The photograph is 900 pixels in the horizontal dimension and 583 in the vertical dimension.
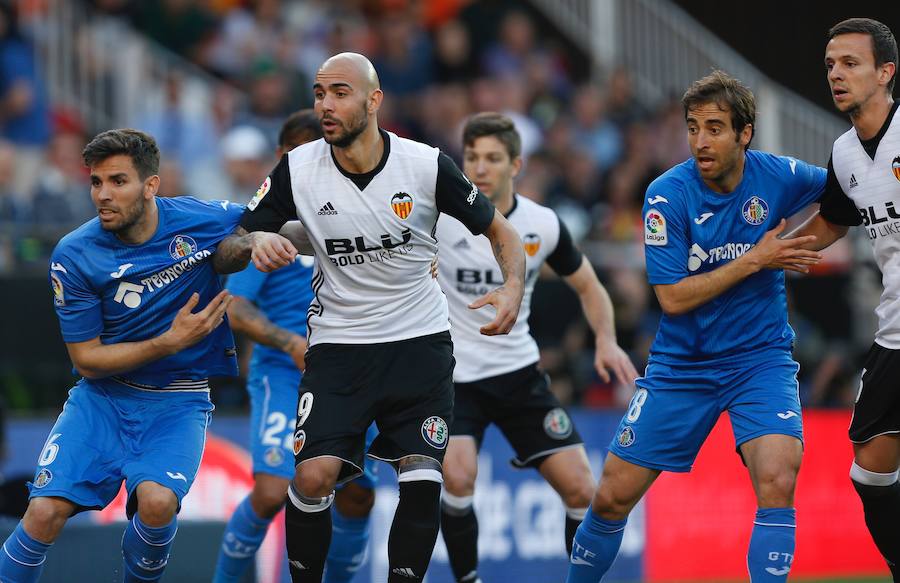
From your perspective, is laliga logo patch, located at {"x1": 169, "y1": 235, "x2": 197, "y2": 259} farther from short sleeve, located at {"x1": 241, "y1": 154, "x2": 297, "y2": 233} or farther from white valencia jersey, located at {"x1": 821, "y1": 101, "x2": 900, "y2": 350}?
white valencia jersey, located at {"x1": 821, "y1": 101, "x2": 900, "y2": 350}

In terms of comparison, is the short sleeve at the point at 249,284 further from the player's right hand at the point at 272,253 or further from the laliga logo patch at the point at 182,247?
the player's right hand at the point at 272,253

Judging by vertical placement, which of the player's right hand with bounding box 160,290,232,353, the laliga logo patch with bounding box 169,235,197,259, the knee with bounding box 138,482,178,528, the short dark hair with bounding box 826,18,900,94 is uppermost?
the short dark hair with bounding box 826,18,900,94

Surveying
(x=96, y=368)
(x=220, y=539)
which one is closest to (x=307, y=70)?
(x=220, y=539)

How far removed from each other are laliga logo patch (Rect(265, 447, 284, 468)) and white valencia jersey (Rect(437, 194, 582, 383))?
119cm

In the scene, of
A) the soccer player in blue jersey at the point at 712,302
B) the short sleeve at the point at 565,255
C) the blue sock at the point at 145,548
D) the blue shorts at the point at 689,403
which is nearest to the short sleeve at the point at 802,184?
the soccer player in blue jersey at the point at 712,302

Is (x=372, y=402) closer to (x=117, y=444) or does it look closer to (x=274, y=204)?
(x=274, y=204)

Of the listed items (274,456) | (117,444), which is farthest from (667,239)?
(117,444)

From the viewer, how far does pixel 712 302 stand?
7270 millimetres

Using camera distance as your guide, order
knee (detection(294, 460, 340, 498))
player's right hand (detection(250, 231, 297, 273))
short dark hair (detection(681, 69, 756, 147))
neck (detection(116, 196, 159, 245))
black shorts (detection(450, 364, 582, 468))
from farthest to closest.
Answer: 1. black shorts (detection(450, 364, 582, 468))
2. neck (detection(116, 196, 159, 245))
3. short dark hair (detection(681, 69, 756, 147))
4. knee (detection(294, 460, 340, 498))
5. player's right hand (detection(250, 231, 297, 273))

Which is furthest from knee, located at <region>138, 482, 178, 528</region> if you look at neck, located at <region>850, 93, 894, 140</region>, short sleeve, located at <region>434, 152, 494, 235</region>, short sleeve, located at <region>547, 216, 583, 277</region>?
neck, located at <region>850, 93, 894, 140</region>

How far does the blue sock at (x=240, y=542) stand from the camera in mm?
8539

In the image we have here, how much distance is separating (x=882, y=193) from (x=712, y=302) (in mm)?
1032

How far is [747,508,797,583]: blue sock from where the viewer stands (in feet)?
22.2

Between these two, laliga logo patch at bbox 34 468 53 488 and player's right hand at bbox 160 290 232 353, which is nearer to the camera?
laliga logo patch at bbox 34 468 53 488
